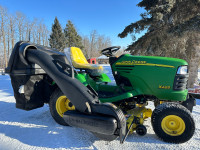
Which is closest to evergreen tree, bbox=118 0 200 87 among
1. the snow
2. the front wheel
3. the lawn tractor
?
the lawn tractor

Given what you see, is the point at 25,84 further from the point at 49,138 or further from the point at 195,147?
the point at 195,147

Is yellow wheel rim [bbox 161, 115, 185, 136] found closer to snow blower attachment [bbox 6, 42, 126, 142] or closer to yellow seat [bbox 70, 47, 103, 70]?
snow blower attachment [bbox 6, 42, 126, 142]

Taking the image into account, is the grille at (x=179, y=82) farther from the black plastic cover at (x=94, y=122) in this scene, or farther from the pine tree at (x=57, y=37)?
the pine tree at (x=57, y=37)

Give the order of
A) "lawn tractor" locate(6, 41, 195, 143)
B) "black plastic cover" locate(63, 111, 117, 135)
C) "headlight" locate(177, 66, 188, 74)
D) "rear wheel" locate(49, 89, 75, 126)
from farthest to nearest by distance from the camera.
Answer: "rear wheel" locate(49, 89, 75, 126)
"headlight" locate(177, 66, 188, 74)
"lawn tractor" locate(6, 41, 195, 143)
"black plastic cover" locate(63, 111, 117, 135)

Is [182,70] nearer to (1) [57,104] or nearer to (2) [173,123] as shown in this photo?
(2) [173,123]

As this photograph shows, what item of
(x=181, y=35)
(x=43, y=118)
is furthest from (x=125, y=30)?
(x=43, y=118)

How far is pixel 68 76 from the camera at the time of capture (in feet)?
5.84

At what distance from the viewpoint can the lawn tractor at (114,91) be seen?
1650mm

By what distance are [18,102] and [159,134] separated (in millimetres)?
2377

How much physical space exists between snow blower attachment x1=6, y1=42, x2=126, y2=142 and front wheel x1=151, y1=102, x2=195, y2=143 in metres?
0.69

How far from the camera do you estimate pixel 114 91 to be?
2445 millimetres

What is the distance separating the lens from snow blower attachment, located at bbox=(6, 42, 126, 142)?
5.19 ft

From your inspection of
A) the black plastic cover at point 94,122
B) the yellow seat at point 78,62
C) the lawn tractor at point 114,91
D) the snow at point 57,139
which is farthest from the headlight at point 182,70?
the yellow seat at point 78,62

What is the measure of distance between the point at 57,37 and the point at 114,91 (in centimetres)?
3074
